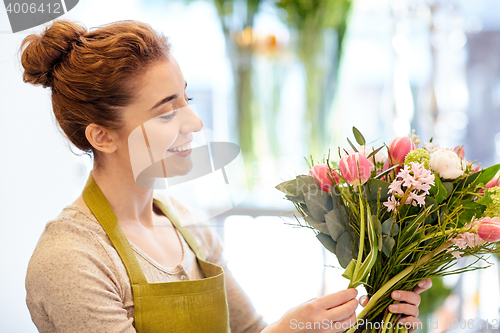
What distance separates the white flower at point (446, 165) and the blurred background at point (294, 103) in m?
0.49

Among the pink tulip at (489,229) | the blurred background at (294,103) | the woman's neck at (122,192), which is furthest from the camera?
the blurred background at (294,103)

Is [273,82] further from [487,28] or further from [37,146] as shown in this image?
[487,28]

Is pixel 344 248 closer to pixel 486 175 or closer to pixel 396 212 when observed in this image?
pixel 396 212

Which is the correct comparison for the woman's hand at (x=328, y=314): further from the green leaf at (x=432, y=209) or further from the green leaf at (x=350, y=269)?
the green leaf at (x=432, y=209)

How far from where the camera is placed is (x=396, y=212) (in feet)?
1.73

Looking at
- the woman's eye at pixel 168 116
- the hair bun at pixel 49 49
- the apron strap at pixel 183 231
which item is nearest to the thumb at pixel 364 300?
the apron strap at pixel 183 231

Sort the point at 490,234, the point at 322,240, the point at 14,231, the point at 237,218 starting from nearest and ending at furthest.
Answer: the point at 490,234 < the point at 322,240 < the point at 14,231 < the point at 237,218

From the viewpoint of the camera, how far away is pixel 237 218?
133cm

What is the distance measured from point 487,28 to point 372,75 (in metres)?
0.57

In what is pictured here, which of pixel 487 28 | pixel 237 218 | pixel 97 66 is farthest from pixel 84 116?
pixel 487 28

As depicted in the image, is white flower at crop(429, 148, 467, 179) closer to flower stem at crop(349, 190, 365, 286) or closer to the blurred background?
flower stem at crop(349, 190, 365, 286)

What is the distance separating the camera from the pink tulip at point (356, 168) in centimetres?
51

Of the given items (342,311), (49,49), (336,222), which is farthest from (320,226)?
(49,49)

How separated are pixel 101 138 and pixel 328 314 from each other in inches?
19.2
